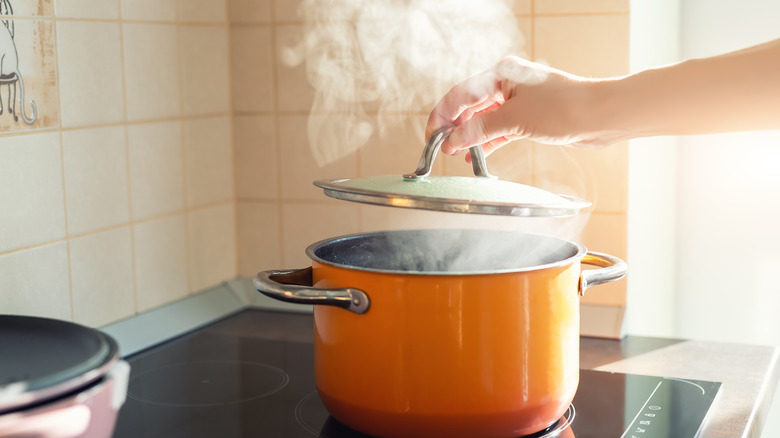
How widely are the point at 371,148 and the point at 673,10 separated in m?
0.64

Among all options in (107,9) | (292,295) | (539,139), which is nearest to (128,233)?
(107,9)

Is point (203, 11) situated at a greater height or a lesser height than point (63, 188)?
greater

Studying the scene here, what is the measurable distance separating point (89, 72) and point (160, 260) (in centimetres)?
30

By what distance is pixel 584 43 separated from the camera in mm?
1153

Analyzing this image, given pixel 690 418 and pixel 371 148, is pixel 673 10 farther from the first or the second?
pixel 690 418

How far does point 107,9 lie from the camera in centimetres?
109

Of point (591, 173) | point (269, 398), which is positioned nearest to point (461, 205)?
point (269, 398)

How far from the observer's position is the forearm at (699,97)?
2.49 ft

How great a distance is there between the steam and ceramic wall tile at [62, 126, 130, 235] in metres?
0.32

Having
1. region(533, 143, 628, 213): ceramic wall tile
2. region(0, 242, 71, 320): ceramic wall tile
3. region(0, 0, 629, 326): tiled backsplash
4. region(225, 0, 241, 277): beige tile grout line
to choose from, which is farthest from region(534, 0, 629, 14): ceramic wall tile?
region(0, 242, 71, 320): ceramic wall tile

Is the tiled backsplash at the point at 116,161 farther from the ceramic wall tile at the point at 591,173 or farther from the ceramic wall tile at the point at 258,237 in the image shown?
the ceramic wall tile at the point at 591,173

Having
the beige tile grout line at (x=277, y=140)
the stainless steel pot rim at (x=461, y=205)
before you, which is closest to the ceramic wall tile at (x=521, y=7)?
the beige tile grout line at (x=277, y=140)

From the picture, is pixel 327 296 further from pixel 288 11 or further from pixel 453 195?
pixel 288 11

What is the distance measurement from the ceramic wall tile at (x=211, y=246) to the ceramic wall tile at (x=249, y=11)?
308 mm
